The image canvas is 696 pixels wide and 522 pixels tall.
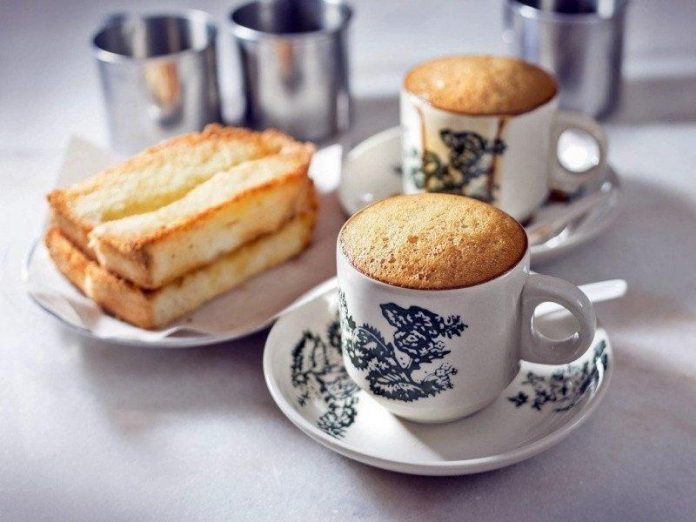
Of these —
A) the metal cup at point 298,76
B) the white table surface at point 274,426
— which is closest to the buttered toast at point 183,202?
the white table surface at point 274,426

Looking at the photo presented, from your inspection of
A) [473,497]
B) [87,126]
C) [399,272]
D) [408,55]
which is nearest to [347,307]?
[399,272]

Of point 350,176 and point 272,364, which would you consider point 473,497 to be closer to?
point 272,364

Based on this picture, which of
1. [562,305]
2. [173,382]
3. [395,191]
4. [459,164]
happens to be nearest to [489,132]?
[459,164]

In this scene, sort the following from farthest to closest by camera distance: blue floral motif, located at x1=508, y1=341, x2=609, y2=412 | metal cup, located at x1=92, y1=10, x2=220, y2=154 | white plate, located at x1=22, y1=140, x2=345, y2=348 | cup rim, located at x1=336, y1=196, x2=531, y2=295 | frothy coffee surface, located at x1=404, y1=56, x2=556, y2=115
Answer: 1. metal cup, located at x1=92, y1=10, x2=220, y2=154
2. frothy coffee surface, located at x1=404, y1=56, x2=556, y2=115
3. white plate, located at x1=22, y1=140, x2=345, y2=348
4. blue floral motif, located at x1=508, y1=341, x2=609, y2=412
5. cup rim, located at x1=336, y1=196, x2=531, y2=295

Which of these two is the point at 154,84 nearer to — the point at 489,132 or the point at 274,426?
the point at 489,132

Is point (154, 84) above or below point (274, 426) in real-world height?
above

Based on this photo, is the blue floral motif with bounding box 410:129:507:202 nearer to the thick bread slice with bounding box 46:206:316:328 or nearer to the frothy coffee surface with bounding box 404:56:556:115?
the frothy coffee surface with bounding box 404:56:556:115

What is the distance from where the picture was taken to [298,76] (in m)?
1.41

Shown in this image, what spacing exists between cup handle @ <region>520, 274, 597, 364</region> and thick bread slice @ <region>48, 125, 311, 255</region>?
1.45ft

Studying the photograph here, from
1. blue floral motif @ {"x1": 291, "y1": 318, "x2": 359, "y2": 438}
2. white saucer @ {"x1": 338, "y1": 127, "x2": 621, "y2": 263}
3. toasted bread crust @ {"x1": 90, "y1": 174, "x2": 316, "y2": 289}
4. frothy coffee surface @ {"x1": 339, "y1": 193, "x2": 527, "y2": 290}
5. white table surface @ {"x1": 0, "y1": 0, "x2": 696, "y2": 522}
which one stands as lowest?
white table surface @ {"x1": 0, "y1": 0, "x2": 696, "y2": 522}

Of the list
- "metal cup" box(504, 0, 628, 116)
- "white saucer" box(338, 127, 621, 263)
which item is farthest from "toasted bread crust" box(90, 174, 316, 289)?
"metal cup" box(504, 0, 628, 116)

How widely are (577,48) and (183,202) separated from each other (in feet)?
2.12

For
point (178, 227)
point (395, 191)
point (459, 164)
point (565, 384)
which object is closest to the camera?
point (565, 384)

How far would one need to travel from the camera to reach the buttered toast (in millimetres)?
1021
